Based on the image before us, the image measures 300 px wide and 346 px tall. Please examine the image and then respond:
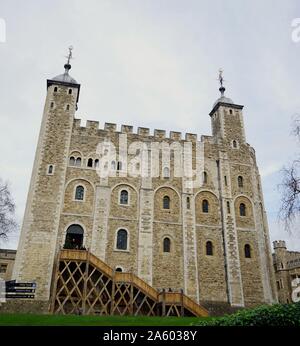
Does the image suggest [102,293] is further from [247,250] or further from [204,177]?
[204,177]

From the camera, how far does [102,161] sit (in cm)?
2678

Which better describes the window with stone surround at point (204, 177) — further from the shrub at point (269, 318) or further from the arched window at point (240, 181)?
the shrub at point (269, 318)

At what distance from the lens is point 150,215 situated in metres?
25.9

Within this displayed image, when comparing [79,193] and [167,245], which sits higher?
[79,193]

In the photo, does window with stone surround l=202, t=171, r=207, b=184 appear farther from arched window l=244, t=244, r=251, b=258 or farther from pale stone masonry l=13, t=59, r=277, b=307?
arched window l=244, t=244, r=251, b=258

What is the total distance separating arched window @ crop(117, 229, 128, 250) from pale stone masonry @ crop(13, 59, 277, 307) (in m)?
0.21

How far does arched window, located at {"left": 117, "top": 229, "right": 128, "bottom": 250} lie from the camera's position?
2447cm

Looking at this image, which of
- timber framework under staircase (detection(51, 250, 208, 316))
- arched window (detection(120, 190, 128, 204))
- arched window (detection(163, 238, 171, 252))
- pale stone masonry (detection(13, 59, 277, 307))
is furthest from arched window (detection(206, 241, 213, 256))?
arched window (detection(120, 190, 128, 204))

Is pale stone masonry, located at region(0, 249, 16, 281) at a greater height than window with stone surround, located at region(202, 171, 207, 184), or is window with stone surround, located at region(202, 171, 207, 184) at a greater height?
window with stone surround, located at region(202, 171, 207, 184)

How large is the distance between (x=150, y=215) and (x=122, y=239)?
2.78 meters

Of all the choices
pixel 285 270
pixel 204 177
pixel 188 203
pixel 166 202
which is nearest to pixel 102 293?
pixel 166 202

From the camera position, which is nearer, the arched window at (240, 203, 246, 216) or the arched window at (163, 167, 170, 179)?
the arched window at (163, 167, 170, 179)

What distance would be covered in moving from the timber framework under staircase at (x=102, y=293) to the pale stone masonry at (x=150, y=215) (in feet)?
5.33

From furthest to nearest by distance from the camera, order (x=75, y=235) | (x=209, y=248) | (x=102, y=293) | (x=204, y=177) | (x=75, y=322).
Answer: (x=204, y=177), (x=209, y=248), (x=75, y=235), (x=102, y=293), (x=75, y=322)
